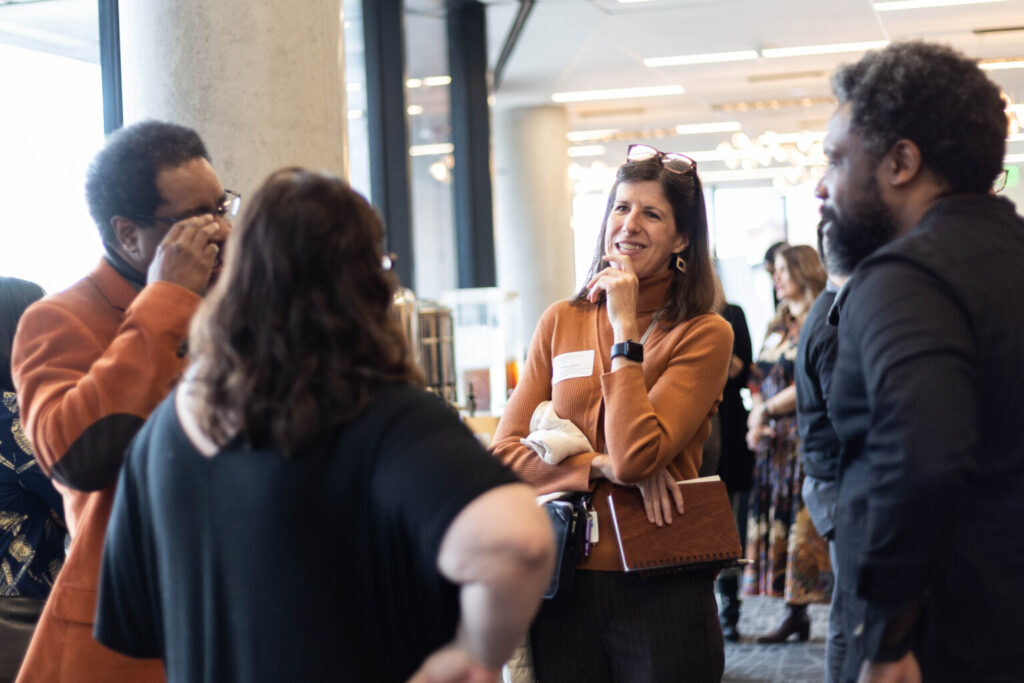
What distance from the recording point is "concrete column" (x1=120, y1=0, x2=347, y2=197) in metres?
2.87

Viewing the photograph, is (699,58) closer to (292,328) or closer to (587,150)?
(587,150)

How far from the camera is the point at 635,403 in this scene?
6.61ft

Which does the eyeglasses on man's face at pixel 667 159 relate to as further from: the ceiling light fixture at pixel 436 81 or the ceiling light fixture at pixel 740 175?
the ceiling light fixture at pixel 740 175

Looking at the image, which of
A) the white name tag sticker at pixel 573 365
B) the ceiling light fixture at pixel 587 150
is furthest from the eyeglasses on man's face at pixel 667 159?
the ceiling light fixture at pixel 587 150

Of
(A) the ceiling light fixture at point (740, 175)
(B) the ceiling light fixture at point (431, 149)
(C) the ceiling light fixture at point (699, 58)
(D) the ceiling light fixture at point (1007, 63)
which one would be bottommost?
(B) the ceiling light fixture at point (431, 149)

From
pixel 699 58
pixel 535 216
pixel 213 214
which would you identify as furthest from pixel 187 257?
pixel 535 216

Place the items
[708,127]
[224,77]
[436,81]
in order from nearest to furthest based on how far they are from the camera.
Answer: [224,77] → [436,81] → [708,127]

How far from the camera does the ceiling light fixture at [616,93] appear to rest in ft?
36.1

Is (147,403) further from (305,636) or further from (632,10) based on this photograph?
(632,10)

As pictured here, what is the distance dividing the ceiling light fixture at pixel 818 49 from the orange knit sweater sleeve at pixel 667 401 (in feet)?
25.8

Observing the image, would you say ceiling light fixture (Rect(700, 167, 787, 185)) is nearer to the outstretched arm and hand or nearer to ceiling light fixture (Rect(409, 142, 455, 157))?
ceiling light fixture (Rect(409, 142, 455, 157))

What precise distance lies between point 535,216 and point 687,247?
29.2 ft

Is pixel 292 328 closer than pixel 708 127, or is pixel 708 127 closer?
pixel 292 328

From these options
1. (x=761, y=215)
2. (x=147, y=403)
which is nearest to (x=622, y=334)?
(x=147, y=403)
